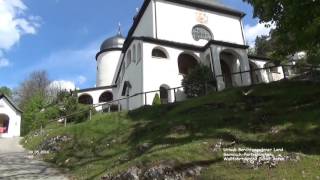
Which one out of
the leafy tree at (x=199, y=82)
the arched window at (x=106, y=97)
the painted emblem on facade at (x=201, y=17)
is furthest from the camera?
the arched window at (x=106, y=97)

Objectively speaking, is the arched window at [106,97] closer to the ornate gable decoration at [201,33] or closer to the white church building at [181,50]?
the white church building at [181,50]

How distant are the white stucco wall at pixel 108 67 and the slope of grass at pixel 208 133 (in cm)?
2655

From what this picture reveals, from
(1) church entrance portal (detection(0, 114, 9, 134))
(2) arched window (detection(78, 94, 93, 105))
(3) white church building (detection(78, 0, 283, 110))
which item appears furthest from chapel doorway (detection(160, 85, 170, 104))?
(2) arched window (detection(78, 94, 93, 105))

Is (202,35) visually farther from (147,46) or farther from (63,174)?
(63,174)

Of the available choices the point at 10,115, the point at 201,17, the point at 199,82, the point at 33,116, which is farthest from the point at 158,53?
the point at 10,115

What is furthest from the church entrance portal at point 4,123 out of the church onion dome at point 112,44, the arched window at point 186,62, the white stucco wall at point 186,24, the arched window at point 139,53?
the arched window at point 186,62

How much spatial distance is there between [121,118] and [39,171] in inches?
286

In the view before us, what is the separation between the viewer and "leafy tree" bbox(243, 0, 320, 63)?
15.5m

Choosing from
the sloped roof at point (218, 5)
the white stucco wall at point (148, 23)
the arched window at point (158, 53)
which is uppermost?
the sloped roof at point (218, 5)

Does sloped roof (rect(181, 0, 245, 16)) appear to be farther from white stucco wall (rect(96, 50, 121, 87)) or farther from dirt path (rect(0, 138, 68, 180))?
dirt path (rect(0, 138, 68, 180))

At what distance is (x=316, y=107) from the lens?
15.4m

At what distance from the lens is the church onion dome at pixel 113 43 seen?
50750 mm

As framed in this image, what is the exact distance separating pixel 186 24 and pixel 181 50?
322cm

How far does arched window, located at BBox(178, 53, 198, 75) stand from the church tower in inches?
772
